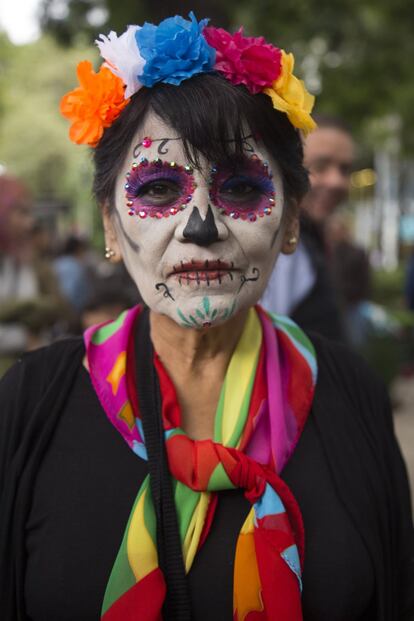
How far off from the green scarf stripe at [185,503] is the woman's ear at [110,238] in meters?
0.62

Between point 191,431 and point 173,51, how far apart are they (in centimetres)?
93

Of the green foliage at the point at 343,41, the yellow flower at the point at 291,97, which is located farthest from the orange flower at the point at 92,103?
the green foliage at the point at 343,41

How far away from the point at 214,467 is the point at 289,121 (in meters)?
0.87

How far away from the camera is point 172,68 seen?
179 centimetres

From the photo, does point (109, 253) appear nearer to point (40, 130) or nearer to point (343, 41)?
point (343, 41)

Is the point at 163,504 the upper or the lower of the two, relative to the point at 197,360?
lower

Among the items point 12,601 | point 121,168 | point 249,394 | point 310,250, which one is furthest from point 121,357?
point 310,250

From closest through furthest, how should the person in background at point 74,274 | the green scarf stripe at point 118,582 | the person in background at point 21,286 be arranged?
the green scarf stripe at point 118,582
the person in background at point 21,286
the person in background at point 74,274

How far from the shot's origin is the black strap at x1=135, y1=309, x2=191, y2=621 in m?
1.74

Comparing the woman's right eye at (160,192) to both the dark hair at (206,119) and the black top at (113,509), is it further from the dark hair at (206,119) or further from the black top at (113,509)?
the black top at (113,509)

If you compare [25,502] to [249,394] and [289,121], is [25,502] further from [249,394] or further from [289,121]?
[289,121]

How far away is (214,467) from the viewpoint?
180cm

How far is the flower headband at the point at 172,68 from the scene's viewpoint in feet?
5.86

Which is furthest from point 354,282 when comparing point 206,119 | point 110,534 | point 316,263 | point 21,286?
point 110,534
